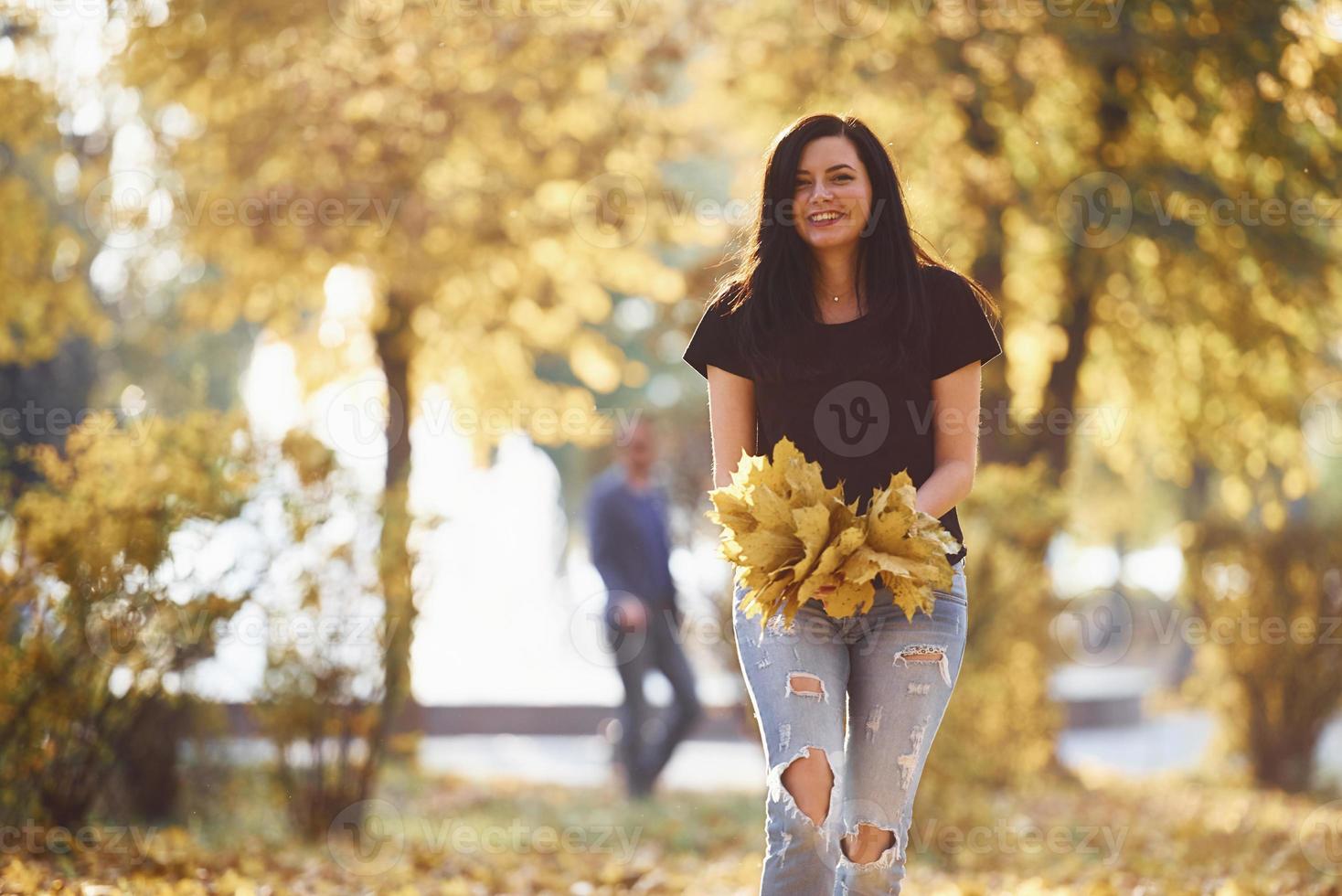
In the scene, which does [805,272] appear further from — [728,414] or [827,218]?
[728,414]

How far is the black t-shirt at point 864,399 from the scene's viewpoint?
3.47 m

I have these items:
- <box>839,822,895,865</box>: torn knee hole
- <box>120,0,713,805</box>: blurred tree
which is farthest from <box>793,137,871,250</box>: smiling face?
<box>120,0,713,805</box>: blurred tree

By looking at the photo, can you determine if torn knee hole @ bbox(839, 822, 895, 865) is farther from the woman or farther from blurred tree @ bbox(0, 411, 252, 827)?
blurred tree @ bbox(0, 411, 252, 827)

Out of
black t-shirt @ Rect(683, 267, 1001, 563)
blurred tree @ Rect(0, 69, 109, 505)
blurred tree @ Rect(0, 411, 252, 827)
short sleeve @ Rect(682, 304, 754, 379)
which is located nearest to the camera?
black t-shirt @ Rect(683, 267, 1001, 563)

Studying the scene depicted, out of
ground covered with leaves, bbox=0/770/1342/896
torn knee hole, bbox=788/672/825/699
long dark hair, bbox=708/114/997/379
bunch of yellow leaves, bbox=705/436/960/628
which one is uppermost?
long dark hair, bbox=708/114/997/379

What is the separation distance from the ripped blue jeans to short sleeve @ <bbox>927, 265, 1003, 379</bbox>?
0.51 m

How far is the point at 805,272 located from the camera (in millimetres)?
3676

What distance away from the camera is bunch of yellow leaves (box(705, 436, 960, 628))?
10.4 feet

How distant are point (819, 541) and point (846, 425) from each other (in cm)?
39

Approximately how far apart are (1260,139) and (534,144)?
4880 millimetres

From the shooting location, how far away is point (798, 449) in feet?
11.4

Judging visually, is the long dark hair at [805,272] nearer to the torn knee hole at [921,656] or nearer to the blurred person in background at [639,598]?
the torn knee hole at [921,656]

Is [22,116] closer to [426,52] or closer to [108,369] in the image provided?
[426,52]

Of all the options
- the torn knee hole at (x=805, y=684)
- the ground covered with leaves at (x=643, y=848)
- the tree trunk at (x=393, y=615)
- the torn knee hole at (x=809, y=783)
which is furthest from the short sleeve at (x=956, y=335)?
the tree trunk at (x=393, y=615)
